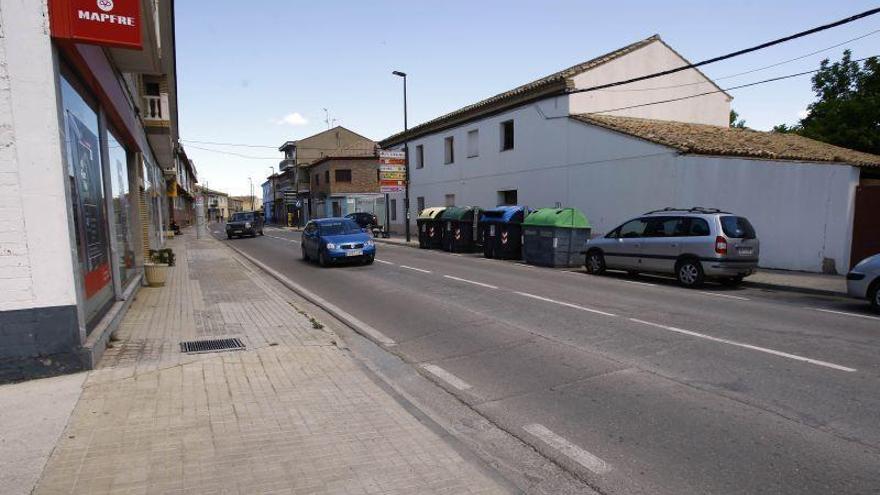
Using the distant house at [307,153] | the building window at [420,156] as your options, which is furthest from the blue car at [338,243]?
the distant house at [307,153]

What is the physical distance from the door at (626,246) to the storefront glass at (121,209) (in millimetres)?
11120

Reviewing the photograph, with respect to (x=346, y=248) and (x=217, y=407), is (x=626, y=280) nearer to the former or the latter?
(x=346, y=248)

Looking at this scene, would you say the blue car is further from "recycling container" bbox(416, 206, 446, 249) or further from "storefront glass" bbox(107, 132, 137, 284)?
"recycling container" bbox(416, 206, 446, 249)

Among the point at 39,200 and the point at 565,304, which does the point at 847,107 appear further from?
the point at 39,200

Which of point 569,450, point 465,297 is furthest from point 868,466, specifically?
A: point 465,297

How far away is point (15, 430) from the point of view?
3.72m

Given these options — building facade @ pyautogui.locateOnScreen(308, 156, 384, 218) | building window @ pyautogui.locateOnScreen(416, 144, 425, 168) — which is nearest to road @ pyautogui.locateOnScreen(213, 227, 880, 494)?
building window @ pyautogui.locateOnScreen(416, 144, 425, 168)

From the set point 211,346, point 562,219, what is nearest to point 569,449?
point 211,346

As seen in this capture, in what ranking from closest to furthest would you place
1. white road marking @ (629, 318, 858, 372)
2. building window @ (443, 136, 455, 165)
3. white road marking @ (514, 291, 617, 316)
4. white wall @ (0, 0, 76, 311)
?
white wall @ (0, 0, 76, 311), white road marking @ (629, 318, 858, 372), white road marking @ (514, 291, 617, 316), building window @ (443, 136, 455, 165)

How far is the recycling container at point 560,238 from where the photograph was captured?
15602 millimetres

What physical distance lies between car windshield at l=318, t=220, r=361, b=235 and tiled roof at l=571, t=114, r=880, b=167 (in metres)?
9.69

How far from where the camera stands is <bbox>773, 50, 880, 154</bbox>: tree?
89.9 ft

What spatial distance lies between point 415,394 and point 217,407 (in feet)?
5.93

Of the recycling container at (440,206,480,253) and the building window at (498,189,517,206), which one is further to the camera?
the building window at (498,189,517,206)
